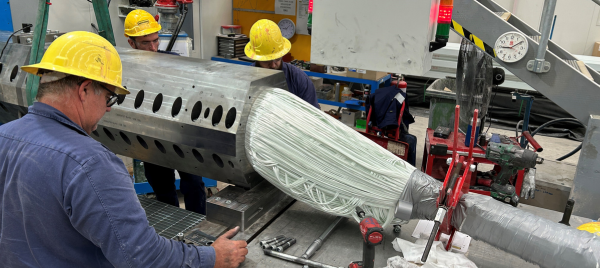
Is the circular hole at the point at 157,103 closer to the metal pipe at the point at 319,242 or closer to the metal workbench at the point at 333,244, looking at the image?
the metal workbench at the point at 333,244

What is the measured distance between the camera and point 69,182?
1.05 meters

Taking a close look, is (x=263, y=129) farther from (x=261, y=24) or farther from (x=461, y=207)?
(x=261, y=24)

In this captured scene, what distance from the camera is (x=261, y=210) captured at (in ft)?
6.13

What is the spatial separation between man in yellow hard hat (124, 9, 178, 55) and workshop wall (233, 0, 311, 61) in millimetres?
4154

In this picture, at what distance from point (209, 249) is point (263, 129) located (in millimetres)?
528

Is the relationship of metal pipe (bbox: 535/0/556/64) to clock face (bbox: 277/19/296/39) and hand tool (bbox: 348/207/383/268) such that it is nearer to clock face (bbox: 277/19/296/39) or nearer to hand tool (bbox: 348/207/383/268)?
hand tool (bbox: 348/207/383/268)

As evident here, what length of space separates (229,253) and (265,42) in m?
1.34

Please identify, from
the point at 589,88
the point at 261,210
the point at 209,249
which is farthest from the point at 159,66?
the point at 589,88

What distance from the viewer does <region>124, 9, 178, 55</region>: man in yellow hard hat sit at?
2.95 m

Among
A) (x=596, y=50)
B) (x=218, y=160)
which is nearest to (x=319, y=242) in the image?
(x=218, y=160)

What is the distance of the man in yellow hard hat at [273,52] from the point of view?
7.97ft

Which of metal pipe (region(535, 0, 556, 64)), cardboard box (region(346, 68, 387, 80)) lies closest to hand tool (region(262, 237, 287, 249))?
metal pipe (region(535, 0, 556, 64))

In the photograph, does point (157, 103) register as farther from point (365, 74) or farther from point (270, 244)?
point (365, 74)

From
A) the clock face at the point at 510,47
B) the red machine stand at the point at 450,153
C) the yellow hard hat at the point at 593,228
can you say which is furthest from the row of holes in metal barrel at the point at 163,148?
the red machine stand at the point at 450,153
